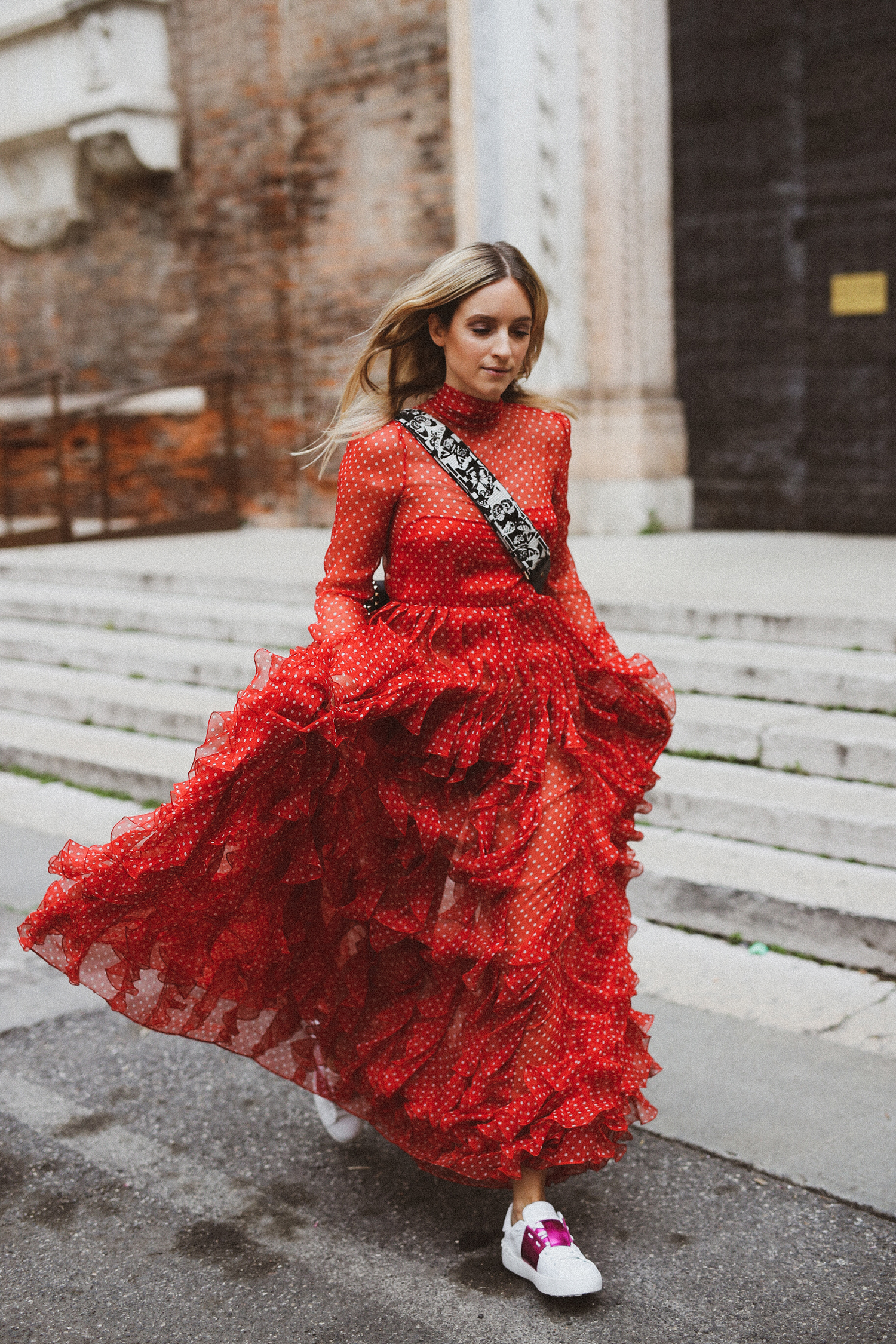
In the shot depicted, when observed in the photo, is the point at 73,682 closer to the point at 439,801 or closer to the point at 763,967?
the point at 763,967

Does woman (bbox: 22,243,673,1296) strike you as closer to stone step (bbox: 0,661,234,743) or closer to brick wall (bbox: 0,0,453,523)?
stone step (bbox: 0,661,234,743)

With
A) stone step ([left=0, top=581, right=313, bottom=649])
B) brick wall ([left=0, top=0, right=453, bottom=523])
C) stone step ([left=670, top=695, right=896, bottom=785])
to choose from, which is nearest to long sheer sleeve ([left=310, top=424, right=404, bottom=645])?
stone step ([left=670, top=695, right=896, bottom=785])

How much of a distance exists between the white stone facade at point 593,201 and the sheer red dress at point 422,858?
267 inches

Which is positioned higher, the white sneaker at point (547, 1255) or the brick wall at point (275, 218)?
the brick wall at point (275, 218)

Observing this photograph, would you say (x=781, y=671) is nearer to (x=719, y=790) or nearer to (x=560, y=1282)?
(x=719, y=790)

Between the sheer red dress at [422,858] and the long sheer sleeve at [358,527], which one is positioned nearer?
the sheer red dress at [422,858]

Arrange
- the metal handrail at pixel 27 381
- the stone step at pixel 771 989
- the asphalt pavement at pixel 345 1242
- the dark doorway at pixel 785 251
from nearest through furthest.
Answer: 1. the asphalt pavement at pixel 345 1242
2. the stone step at pixel 771 989
3. the dark doorway at pixel 785 251
4. the metal handrail at pixel 27 381

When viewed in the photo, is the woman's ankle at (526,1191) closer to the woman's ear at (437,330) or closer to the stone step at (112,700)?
the woman's ear at (437,330)

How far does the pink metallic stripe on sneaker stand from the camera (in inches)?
104

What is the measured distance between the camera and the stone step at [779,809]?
14.7 ft

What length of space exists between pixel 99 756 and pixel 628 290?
5041 millimetres

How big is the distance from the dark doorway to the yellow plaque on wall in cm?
4

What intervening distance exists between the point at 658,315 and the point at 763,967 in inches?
255

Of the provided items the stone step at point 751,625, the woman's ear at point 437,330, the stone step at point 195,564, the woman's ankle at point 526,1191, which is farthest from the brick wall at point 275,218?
the woman's ankle at point 526,1191
